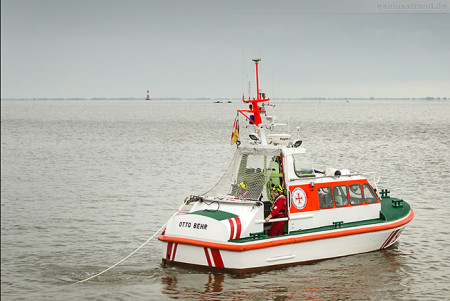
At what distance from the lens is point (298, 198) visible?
1387 centimetres

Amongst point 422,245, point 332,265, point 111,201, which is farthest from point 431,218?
point 111,201

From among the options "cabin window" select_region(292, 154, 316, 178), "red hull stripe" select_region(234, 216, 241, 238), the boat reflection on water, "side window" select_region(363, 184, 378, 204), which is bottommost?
the boat reflection on water

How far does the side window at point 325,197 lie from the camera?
46.7 feet

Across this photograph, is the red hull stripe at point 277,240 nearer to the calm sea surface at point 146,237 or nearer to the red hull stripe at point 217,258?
the red hull stripe at point 217,258

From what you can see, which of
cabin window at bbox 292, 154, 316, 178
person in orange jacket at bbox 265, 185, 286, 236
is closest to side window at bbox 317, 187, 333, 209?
cabin window at bbox 292, 154, 316, 178

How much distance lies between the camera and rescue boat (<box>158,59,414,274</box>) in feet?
42.2

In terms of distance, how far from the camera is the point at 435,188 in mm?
23875

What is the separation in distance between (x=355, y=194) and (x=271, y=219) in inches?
108

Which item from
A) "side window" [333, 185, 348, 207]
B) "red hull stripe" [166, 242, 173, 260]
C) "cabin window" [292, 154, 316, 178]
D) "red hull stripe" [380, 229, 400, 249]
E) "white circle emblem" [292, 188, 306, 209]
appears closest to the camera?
"red hull stripe" [166, 242, 173, 260]

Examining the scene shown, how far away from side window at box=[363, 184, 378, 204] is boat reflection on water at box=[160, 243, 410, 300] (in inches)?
67.6

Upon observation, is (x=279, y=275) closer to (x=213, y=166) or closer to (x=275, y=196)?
(x=275, y=196)

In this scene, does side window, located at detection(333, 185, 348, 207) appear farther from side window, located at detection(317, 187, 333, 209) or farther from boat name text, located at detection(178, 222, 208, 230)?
boat name text, located at detection(178, 222, 208, 230)

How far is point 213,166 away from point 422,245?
55.5 feet

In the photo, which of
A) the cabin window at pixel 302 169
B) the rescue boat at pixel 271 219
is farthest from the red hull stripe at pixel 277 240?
the cabin window at pixel 302 169
